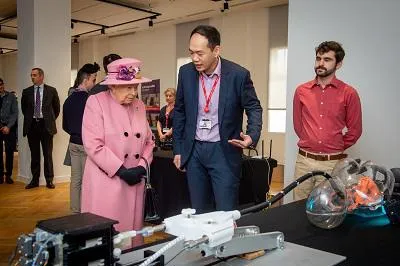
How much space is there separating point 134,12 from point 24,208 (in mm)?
4655

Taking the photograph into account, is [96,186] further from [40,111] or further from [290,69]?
[40,111]

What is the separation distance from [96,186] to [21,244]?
4.07 feet

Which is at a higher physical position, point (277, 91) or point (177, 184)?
point (277, 91)

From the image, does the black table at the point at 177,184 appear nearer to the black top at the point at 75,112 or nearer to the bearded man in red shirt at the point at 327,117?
the black top at the point at 75,112

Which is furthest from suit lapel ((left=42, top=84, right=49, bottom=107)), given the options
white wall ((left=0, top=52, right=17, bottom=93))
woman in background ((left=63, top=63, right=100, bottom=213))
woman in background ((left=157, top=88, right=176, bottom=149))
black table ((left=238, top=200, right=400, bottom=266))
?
white wall ((left=0, top=52, right=17, bottom=93))

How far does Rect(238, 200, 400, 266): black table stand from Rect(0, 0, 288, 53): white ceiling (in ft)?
19.1

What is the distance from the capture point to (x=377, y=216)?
134 centimetres

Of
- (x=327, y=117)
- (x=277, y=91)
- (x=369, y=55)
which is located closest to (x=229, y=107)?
(x=327, y=117)

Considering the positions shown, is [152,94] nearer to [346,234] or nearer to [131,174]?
[131,174]

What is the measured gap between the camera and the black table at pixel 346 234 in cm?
98

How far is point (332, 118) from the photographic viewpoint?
2510mm

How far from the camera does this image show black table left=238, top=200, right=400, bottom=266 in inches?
38.5

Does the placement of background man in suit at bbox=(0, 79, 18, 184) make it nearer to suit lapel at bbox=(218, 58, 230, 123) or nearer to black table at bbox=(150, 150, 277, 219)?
black table at bbox=(150, 150, 277, 219)

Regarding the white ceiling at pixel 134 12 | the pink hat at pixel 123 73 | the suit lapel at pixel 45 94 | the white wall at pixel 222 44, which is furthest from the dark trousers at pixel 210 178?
the white ceiling at pixel 134 12
